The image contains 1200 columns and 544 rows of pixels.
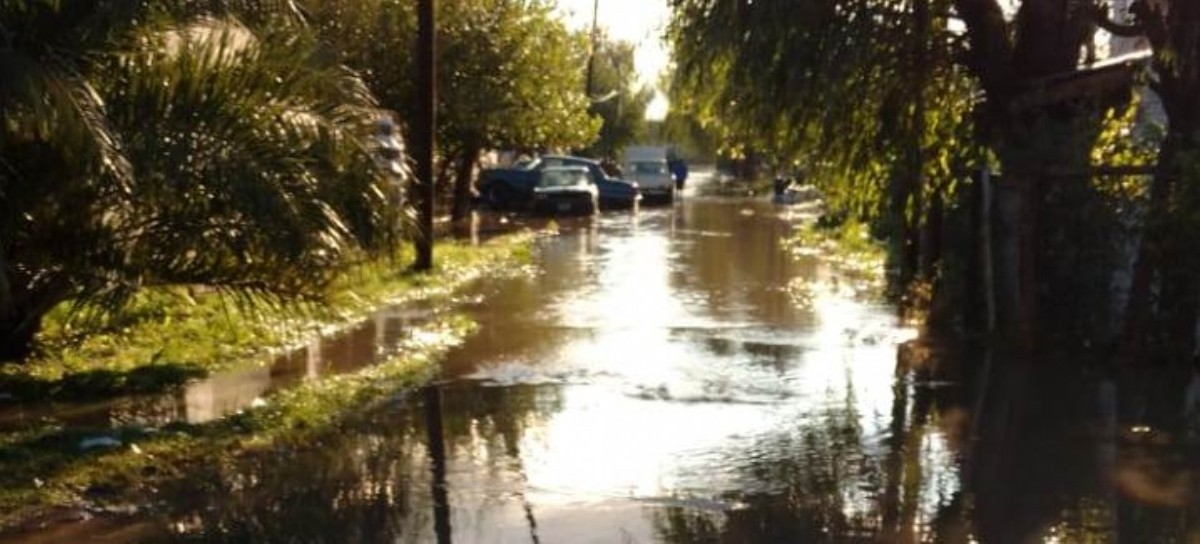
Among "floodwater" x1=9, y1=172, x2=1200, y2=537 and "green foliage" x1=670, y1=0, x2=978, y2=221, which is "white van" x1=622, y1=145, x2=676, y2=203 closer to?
"green foliage" x1=670, y1=0, x2=978, y2=221

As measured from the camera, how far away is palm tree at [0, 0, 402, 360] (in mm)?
10570

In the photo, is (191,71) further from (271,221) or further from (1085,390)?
(1085,390)

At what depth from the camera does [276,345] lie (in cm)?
1469

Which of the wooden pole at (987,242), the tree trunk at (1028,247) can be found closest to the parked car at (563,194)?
the wooden pole at (987,242)

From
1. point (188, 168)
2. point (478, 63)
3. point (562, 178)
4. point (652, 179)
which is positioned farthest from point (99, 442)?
point (652, 179)

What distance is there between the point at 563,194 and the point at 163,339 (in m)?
29.2

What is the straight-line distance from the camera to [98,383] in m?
12.1

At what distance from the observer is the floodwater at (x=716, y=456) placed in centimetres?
819

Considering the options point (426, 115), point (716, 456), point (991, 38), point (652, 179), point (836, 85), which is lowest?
point (652, 179)

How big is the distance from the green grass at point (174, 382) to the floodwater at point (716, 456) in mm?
279

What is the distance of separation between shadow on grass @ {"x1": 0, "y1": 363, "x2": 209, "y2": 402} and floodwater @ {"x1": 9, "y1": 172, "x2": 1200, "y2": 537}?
1953 millimetres

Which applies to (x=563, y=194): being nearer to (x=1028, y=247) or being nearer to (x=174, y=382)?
(x=1028, y=247)

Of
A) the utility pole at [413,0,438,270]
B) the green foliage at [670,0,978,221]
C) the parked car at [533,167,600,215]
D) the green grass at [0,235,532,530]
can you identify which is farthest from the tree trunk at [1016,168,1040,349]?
the parked car at [533,167,600,215]

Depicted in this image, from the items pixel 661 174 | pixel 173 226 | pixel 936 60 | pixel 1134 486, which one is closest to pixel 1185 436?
pixel 1134 486
